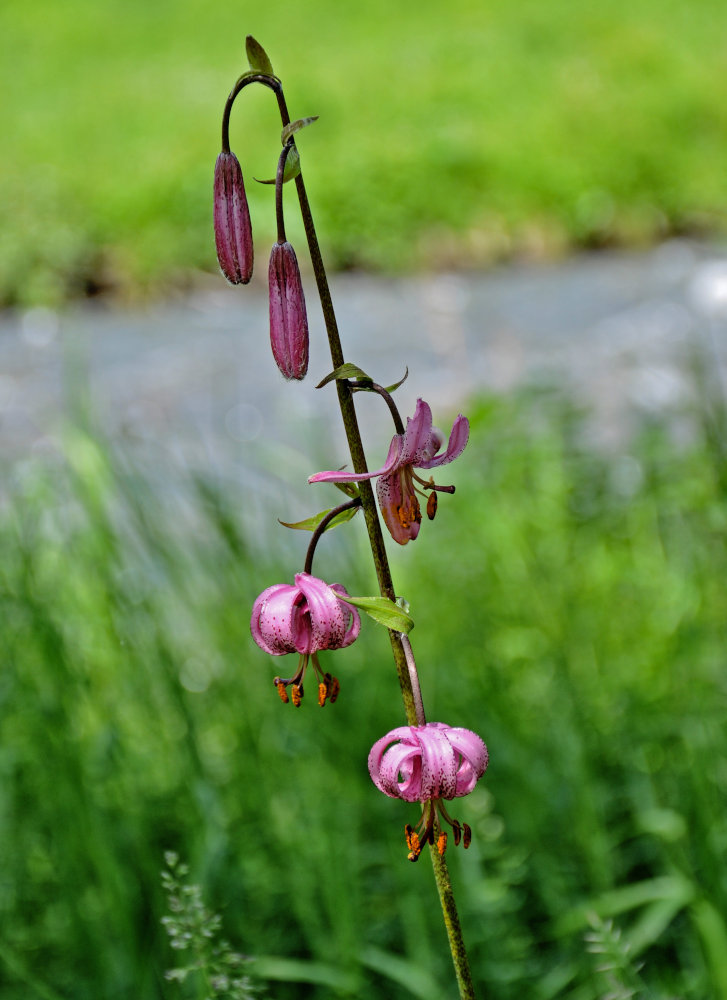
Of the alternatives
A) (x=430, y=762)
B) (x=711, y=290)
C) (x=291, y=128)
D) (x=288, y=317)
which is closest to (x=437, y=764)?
(x=430, y=762)

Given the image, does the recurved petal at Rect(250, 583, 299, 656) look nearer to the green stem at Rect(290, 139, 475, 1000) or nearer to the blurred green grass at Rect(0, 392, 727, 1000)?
the green stem at Rect(290, 139, 475, 1000)

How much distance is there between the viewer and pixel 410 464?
84cm

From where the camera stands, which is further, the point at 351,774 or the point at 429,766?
the point at 351,774

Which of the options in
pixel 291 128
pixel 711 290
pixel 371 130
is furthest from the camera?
pixel 371 130

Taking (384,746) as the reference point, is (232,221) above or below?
above

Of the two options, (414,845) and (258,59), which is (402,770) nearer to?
(414,845)

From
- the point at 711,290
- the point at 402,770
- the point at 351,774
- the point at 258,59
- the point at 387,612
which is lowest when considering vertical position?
the point at 351,774

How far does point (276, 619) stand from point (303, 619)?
0.09ft

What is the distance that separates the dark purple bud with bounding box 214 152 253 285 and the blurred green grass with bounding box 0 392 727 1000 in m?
0.85

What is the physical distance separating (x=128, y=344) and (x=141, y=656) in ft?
15.8

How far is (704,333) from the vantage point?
557cm

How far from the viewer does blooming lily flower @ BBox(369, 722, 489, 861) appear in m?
0.80

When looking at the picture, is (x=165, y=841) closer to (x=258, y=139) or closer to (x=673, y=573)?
(x=673, y=573)

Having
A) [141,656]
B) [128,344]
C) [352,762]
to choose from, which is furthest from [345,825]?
[128,344]
